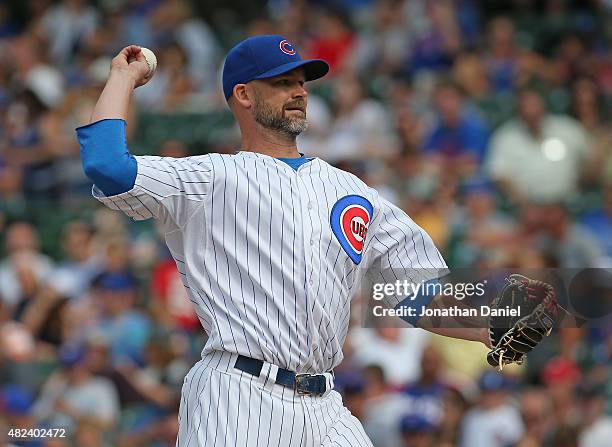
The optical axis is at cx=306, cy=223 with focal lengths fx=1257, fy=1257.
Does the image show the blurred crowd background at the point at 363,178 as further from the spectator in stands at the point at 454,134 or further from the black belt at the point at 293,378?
the black belt at the point at 293,378

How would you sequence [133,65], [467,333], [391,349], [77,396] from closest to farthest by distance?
[133,65] < [467,333] < [77,396] < [391,349]

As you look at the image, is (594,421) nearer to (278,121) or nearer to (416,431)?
(416,431)

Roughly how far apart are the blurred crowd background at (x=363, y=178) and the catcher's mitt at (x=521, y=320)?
3180 millimetres

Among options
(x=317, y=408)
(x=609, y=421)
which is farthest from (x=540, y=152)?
(x=317, y=408)

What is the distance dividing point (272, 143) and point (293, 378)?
0.74 meters

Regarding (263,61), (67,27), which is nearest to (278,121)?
(263,61)

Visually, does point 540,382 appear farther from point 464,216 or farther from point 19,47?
point 19,47

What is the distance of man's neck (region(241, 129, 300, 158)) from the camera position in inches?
152

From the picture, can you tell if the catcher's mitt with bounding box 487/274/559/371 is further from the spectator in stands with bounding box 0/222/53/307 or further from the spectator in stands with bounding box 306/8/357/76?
the spectator in stands with bounding box 306/8/357/76

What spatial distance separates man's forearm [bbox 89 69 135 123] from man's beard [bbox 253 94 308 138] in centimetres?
43

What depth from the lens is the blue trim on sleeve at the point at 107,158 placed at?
343 centimetres

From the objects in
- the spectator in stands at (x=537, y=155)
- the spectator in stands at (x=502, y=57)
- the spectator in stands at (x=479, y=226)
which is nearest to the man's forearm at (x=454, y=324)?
the spectator in stands at (x=479, y=226)

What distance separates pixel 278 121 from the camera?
3852 millimetres

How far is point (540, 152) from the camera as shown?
910 cm
